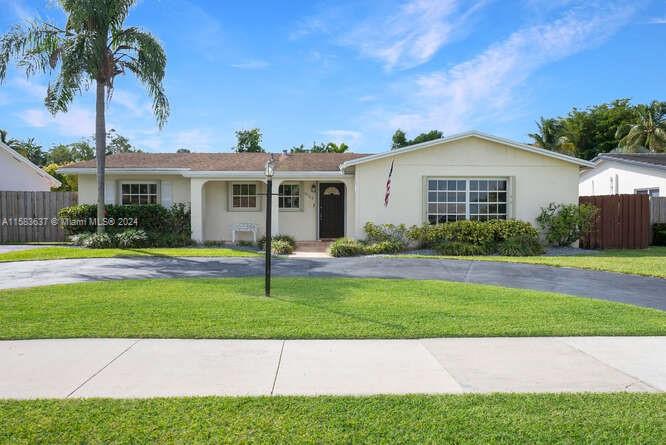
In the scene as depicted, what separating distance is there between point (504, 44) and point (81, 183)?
1661 cm

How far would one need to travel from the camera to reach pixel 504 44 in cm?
1620

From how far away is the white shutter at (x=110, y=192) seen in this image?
61.4ft

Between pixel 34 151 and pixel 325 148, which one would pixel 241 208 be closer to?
pixel 325 148

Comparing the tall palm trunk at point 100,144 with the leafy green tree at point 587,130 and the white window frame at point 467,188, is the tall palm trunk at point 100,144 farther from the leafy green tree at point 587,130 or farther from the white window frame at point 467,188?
the leafy green tree at point 587,130

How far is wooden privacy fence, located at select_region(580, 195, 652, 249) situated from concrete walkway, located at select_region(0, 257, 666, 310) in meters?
6.12

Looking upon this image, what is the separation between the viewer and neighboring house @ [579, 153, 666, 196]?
21.3 m

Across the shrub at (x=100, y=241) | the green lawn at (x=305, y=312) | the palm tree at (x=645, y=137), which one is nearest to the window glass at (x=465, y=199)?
the green lawn at (x=305, y=312)

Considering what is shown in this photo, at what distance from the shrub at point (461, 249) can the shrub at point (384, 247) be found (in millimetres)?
1313

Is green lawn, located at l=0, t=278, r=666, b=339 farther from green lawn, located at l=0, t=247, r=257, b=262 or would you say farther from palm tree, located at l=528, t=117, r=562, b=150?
palm tree, located at l=528, t=117, r=562, b=150

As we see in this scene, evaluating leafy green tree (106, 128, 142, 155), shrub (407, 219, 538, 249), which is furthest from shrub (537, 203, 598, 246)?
leafy green tree (106, 128, 142, 155)

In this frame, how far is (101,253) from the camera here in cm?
1445

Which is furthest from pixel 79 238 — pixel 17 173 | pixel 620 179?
pixel 620 179

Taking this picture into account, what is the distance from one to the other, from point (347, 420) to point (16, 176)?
2561cm

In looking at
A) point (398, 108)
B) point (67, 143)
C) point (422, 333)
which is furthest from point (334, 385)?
point (67, 143)
